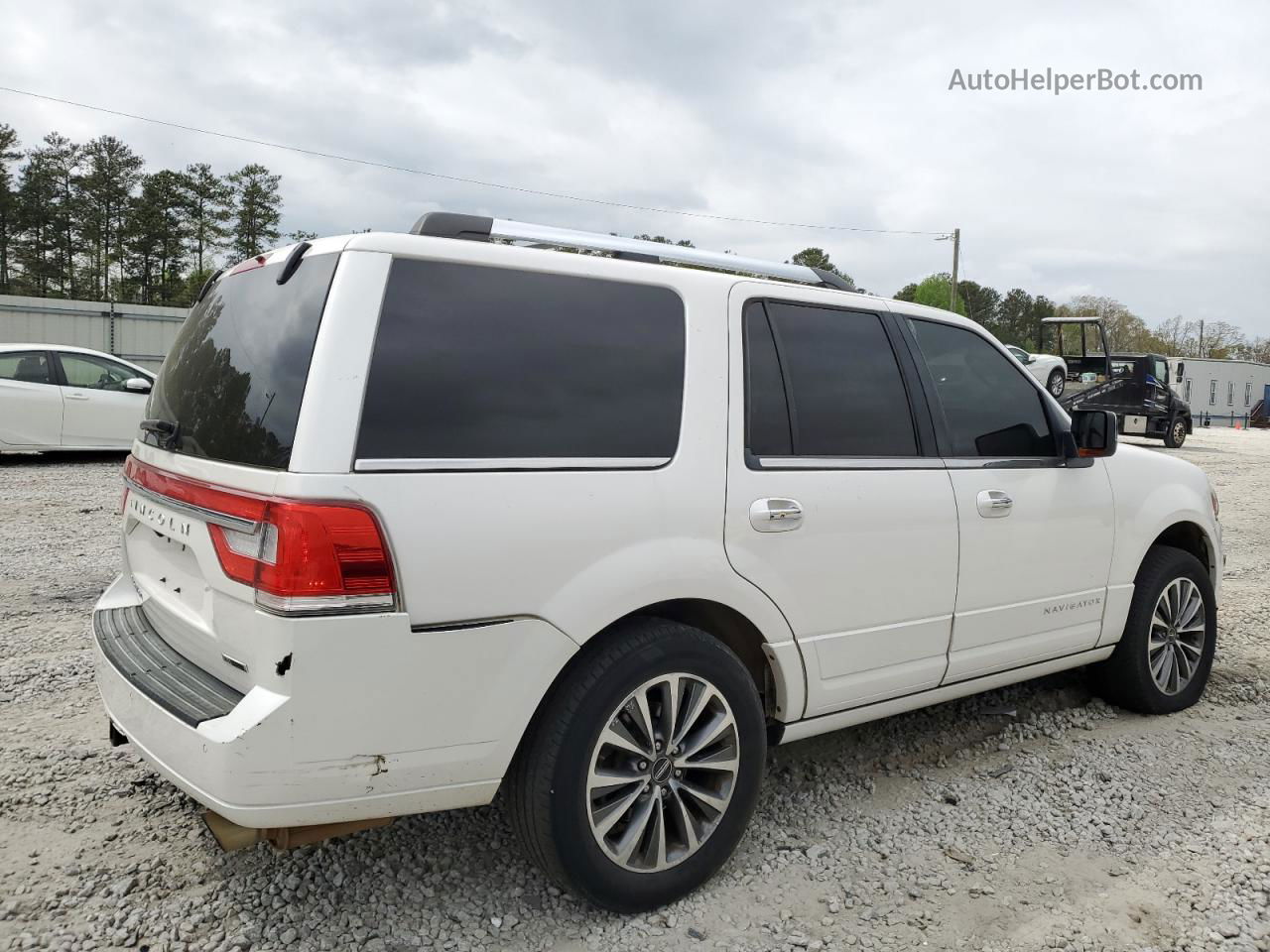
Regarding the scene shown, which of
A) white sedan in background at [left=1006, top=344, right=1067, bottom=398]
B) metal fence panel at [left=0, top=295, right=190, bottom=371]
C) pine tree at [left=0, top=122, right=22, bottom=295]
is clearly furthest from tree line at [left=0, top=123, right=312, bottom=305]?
white sedan in background at [left=1006, top=344, right=1067, bottom=398]

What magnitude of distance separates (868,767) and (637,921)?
1447 millimetres

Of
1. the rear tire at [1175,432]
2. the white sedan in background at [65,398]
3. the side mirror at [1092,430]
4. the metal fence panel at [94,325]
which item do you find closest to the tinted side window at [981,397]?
the side mirror at [1092,430]

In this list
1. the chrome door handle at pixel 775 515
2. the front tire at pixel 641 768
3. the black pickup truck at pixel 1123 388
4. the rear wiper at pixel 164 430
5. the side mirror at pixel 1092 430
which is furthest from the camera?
the black pickup truck at pixel 1123 388

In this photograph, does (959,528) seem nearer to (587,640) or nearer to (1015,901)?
(1015,901)

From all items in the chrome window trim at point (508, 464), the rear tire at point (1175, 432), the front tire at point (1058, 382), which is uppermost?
the front tire at point (1058, 382)

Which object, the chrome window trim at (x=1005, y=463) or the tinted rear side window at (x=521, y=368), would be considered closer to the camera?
the tinted rear side window at (x=521, y=368)

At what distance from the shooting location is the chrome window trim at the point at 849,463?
9.57 feet

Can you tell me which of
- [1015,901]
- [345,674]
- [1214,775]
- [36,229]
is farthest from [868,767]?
[36,229]

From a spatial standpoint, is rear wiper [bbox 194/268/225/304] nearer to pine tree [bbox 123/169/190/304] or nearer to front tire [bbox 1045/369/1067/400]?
front tire [bbox 1045/369/1067/400]

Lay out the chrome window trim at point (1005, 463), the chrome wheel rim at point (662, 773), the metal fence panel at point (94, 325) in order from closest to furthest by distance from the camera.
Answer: the chrome wheel rim at point (662, 773) < the chrome window trim at point (1005, 463) < the metal fence panel at point (94, 325)

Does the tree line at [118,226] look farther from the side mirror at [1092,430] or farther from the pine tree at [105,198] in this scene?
the side mirror at [1092,430]

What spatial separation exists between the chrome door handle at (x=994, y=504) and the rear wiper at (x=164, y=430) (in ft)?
8.94

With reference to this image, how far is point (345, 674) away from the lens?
2146 mm

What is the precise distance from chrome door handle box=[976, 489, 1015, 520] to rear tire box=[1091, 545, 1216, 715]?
3.66ft
